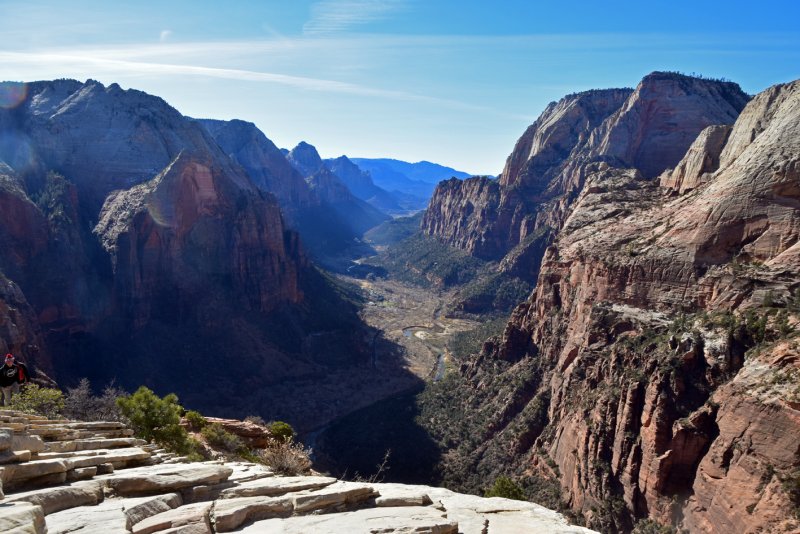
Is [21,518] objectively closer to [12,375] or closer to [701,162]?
[12,375]

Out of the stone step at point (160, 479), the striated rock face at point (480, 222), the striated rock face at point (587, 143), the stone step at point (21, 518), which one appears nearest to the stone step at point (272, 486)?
the stone step at point (160, 479)

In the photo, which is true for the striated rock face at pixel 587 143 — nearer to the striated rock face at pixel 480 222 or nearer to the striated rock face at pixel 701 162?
the striated rock face at pixel 480 222

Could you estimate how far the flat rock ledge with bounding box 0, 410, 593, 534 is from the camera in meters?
12.5

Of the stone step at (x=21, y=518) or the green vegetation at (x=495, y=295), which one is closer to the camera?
the stone step at (x=21, y=518)

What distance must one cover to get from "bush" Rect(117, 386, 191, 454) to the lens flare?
88245mm

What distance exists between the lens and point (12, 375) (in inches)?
996

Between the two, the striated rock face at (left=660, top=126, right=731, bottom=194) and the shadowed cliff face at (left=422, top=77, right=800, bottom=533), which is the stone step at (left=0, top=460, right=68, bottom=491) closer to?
the shadowed cliff face at (left=422, top=77, right=800, bottom=533)

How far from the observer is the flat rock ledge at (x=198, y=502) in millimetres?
12477

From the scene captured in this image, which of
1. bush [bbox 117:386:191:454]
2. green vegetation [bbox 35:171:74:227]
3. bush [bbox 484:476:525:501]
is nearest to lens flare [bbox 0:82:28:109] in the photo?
green vegetation [bbox 35:171:74:227]

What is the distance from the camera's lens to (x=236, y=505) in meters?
14.0

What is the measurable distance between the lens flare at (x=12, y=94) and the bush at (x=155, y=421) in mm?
88245

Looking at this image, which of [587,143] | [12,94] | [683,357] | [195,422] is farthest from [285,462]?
[587,143]

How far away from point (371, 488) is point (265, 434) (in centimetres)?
2749

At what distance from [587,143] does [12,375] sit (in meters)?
152
